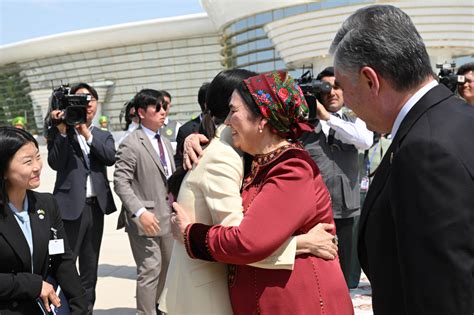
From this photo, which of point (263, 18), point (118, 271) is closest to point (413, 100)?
point (118, 271)

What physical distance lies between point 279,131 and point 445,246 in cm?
87

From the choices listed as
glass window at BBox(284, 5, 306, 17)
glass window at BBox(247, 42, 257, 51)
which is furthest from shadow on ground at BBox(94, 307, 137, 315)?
glass window at BBox(247, 42, 257, 51)

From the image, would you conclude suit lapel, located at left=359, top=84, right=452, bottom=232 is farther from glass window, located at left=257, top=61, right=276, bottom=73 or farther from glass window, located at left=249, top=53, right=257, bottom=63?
glass window, located at left=249, top=53, right=257, bottom=63

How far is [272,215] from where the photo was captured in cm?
173

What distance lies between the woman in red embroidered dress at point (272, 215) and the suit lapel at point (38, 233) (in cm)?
93

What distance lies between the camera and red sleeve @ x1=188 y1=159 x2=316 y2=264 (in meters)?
1.72

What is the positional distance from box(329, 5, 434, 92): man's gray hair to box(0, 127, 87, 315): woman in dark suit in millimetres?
1824

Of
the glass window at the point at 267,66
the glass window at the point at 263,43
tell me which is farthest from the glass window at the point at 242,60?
the glass window at the point at 263,43

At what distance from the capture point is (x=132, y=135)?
13.9 feet

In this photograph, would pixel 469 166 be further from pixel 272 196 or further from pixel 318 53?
pixel 318 53

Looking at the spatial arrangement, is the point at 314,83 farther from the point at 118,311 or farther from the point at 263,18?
the point at 263,18

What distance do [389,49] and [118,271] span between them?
548 cm

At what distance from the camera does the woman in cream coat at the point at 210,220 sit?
71.3 inches

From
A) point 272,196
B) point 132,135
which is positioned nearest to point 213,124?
point 272,196
